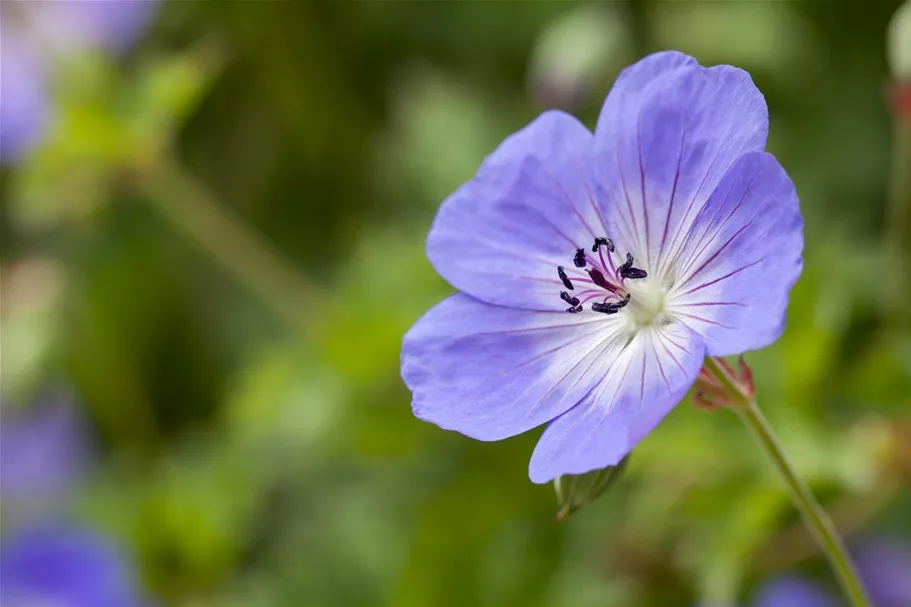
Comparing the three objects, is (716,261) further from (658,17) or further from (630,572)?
(658,17)

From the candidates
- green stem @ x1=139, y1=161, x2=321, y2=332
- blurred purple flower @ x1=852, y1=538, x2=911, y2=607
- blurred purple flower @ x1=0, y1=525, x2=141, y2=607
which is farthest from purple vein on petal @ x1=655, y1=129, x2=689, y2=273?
blurred purple flower @ x1=0, y1=525, x2=141, y2=607

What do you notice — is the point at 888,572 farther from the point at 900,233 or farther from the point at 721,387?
Answer: the point at 721,387

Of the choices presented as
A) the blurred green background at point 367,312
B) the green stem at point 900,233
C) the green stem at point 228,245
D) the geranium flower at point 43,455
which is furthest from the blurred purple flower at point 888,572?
the geranium flower at point 43,455

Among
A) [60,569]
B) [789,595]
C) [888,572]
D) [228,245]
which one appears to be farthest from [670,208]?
[60,569]

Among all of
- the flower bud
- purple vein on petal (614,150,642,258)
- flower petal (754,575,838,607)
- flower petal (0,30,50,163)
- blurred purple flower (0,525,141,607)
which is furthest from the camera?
blurred purple flower (0,525,141,607)

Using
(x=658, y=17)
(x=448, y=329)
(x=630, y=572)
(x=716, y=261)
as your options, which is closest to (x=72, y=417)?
(x=630, y=572)

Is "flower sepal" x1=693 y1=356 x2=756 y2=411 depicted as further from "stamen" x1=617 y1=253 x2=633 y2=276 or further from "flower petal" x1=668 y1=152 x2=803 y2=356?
"stamen" x1=617 y1=253 x2=633 y2=276
